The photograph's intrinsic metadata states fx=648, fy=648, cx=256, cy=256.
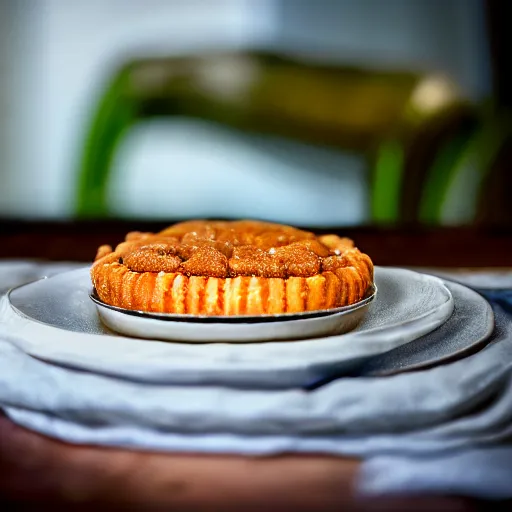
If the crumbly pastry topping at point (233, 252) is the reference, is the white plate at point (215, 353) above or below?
below

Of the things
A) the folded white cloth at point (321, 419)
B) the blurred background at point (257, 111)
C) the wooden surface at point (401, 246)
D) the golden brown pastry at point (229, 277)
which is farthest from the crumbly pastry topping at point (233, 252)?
the blurred background at point (257, 111)

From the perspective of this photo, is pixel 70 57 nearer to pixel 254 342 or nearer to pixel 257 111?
pixel 257 111

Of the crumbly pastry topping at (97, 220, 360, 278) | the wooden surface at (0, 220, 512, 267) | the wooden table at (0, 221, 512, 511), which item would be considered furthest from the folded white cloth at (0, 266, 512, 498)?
the wooden surface at (0, 220, 512, 267)

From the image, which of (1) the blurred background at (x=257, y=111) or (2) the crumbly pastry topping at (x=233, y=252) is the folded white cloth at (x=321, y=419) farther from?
(1) the blurred background at (x=257, y=111)

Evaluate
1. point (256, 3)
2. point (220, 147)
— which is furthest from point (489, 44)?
point (220, 147)

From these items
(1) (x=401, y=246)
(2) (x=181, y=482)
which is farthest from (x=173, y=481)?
(1) (x=401, y=246)

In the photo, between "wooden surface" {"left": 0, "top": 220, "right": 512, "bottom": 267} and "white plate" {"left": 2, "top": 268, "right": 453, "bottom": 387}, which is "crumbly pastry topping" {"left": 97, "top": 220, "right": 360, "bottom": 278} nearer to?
"white plate" {"left": 2, "top": 268, "right": 453, "bottom": 387}

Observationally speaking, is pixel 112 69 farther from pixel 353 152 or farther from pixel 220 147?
pixel 353 152
